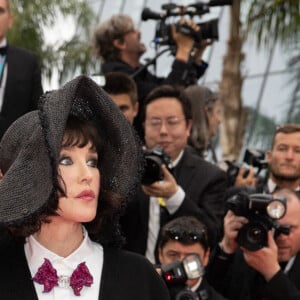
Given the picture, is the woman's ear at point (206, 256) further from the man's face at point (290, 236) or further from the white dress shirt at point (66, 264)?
the white dress shirt at point (66, 264)

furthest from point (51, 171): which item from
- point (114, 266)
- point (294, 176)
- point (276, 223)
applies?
point (294, 176)

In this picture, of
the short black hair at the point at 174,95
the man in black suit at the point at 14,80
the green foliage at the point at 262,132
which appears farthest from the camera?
the green foliage at the point at 262,132

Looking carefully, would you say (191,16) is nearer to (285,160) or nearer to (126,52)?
Answer: (126,52)

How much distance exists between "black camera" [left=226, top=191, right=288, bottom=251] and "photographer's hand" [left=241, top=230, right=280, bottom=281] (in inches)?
1.0

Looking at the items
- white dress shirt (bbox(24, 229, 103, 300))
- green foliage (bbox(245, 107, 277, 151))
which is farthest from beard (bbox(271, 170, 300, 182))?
green foliage (bbox(245, 107, 277, 151))

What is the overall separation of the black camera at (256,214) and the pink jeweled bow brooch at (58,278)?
1.61m

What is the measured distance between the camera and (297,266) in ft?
14.7

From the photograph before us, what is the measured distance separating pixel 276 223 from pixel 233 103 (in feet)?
22.0

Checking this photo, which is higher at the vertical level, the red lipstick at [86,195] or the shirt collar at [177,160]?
the red lipstick at [86,195]

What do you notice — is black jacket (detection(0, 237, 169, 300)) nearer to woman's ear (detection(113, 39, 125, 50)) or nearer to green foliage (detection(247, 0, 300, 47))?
woman's ear (detection(113, 39, 125, 50))

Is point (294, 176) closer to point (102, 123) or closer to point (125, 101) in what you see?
point (125, 101)

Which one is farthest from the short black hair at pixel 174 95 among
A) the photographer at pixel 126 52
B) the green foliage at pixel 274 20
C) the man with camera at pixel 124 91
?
the green foliage at pixel 274 20

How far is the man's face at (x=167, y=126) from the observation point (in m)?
4.79

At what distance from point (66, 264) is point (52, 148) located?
413mm
